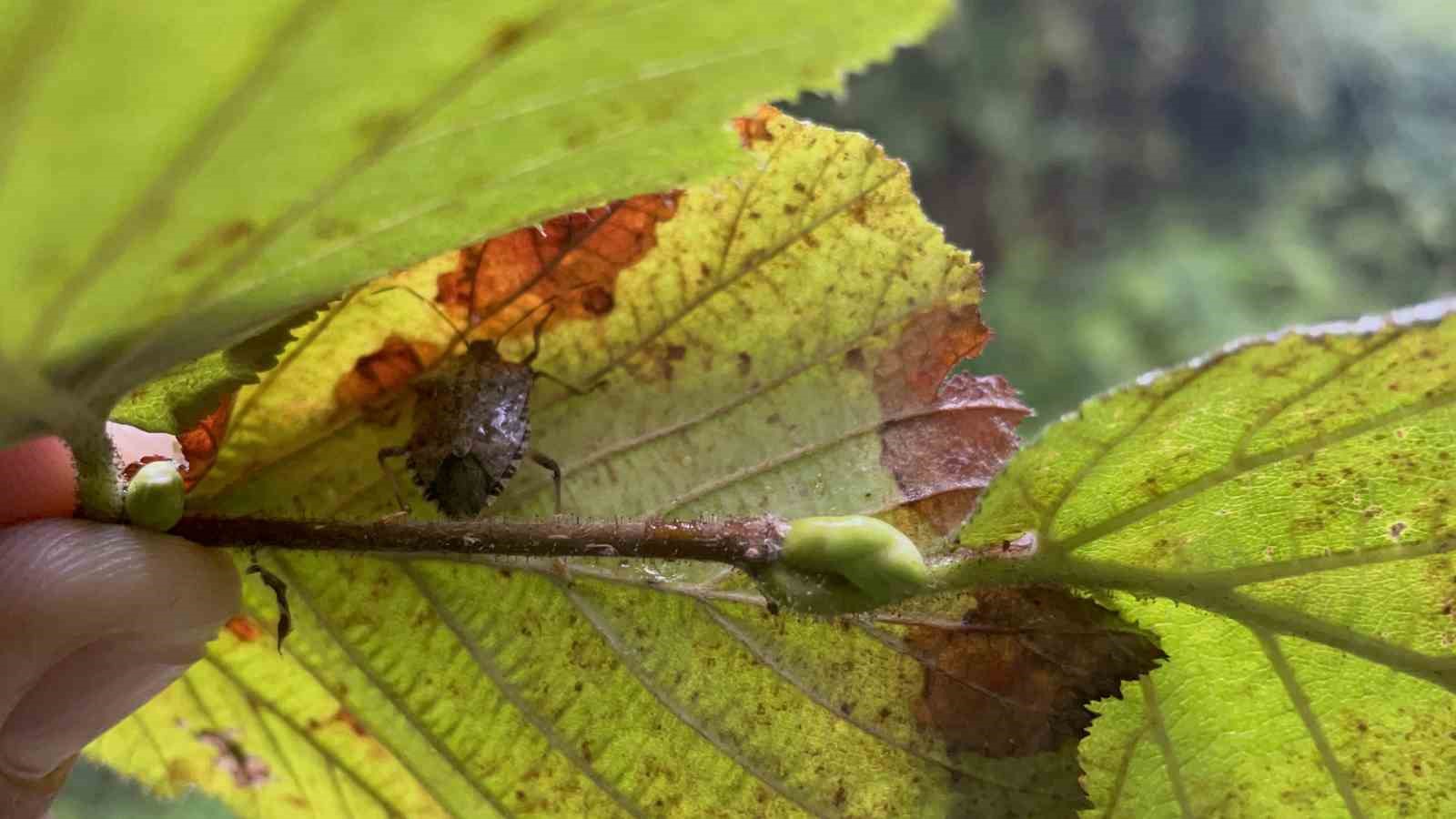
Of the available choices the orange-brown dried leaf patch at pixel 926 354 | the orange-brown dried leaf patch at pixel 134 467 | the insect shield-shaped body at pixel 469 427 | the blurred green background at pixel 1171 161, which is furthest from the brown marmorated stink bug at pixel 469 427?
the blurred green background at pixel 1171 161

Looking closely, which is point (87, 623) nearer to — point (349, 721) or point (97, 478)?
point (97, 478)

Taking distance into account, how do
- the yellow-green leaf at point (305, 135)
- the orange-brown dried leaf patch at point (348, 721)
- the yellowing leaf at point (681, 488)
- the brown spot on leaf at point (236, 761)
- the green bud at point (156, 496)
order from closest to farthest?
the yellow-green leaf at point (305, 135) < the green bud at point (156, 496) < the yellowing leaf at point (681, 488) < the orange-brown dried leaf patch at point (348, 721) < the brown spot on leaf at point (236, 761)

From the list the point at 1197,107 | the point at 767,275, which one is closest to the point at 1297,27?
the point at 1197,107

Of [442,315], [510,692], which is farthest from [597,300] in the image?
[510,692]

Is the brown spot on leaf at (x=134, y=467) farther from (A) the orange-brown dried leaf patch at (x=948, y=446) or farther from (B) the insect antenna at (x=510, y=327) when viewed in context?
(A) the orange-brown dried leaf patch at (x=948, y=446)

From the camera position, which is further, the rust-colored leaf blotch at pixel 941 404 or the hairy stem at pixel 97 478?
the rust-colored leaf blotch at pixel 941 404
